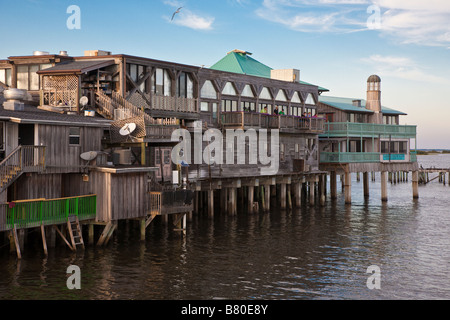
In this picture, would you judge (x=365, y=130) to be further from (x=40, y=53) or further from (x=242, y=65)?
(x=40, y=53)

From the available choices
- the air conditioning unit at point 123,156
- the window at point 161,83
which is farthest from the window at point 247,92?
the air conditioning unit at point 123,156

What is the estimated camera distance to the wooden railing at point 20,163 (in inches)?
1281

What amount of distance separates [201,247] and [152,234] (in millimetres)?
5792

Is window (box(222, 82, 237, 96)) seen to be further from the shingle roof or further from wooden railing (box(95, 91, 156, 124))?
the shingle roof

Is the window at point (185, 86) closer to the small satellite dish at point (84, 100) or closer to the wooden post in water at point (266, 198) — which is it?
the small satellite dish at point (84, 100)

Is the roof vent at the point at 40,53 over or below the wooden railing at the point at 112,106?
over

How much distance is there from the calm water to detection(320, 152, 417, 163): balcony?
1386cm

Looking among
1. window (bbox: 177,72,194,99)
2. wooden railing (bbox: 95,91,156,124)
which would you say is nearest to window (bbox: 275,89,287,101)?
window (bbox: 177,72,194,99)

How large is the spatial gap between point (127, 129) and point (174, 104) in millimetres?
10184

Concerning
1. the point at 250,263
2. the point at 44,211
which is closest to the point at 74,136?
the point at 44,211

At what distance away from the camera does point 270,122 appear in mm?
57281

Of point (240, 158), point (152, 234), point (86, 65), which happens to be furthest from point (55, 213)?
point (240, 158)

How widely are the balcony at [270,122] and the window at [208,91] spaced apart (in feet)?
6.38

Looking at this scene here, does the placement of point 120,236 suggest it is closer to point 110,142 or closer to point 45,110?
point 110,142
